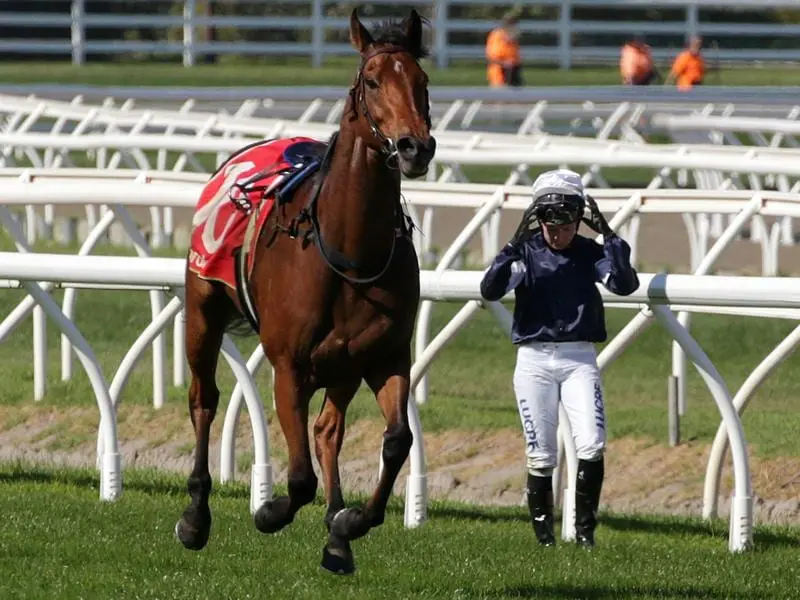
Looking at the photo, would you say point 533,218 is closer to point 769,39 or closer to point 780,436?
point 780,436

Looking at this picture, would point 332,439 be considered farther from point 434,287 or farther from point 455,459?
point 455,459

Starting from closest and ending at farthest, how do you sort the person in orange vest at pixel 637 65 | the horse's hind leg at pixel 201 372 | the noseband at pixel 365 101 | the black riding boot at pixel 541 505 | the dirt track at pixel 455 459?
the noseband at pixel 365 101 → the horse's hind leg at pixel 201 372 → the black riding boot at pixel 541 505 → the dirt track at pixel 455 459 → the person in orange vest at pixel 637 65

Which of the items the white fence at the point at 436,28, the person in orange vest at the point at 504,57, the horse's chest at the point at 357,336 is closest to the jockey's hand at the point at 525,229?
the horse's chest at the point at 357,336

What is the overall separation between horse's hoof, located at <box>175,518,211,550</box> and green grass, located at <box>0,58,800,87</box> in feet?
69.0

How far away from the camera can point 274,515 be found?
558cm

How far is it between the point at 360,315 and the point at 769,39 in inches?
1131

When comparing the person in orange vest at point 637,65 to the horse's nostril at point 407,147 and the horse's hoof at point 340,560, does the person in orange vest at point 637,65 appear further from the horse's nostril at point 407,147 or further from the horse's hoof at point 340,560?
the horse's nostril at point 407,147

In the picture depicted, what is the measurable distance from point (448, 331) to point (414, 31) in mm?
1781

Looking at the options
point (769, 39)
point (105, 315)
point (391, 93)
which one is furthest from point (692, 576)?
point (769, 39)

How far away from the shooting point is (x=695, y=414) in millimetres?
9336

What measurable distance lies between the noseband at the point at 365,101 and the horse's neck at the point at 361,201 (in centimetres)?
8

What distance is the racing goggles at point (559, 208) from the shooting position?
628 centimetres

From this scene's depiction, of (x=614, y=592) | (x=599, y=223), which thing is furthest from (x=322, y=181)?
(x=614, y=592)

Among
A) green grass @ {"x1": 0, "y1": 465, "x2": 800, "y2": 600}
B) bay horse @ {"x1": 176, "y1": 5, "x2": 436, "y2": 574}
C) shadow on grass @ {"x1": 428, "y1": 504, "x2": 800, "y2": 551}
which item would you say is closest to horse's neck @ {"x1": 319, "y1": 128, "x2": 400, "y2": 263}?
bay horse @ {"x1": 176, "y1": 5, "x2": 436, "y2": 574}
